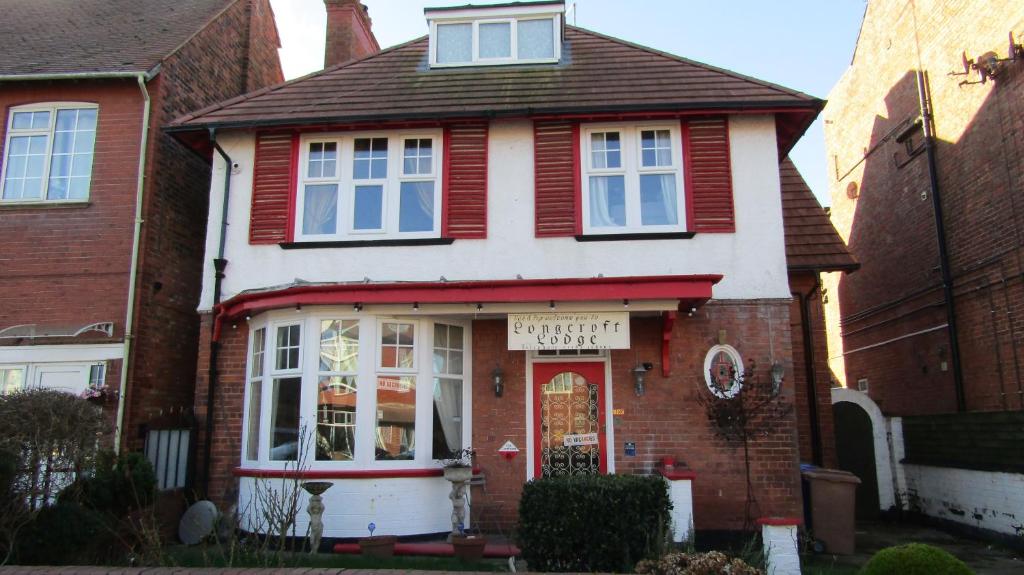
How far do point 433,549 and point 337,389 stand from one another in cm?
241

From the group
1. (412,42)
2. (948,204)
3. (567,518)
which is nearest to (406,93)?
(412,42)

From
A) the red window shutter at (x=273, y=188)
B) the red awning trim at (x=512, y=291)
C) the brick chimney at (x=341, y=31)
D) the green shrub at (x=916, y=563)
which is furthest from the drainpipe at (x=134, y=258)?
the green shrub at (x=916, y=563)

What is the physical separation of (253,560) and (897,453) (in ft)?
36.4

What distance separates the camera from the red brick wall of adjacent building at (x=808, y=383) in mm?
12523

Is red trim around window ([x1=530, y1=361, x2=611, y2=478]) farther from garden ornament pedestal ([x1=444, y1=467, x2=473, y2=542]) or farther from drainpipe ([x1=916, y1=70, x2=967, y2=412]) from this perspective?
drainpipe ([x1=916, y1=70, x2=967, y2=412])

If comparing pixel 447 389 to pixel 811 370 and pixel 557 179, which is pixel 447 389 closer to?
pixel 557 179

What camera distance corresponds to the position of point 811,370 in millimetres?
12648

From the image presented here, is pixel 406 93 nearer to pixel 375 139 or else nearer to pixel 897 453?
pixel 375 139

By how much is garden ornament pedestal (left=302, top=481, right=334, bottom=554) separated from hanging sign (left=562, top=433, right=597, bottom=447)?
3090mm

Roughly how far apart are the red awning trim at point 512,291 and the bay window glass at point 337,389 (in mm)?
463

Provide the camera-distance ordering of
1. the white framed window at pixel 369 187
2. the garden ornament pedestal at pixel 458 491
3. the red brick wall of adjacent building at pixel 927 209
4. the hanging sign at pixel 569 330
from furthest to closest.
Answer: the red brick wall of adjacent building at pixel 927 209 < the white framed window at pixel 369 187 < the hanging sign at pixel 569 330 < the garden ornament pedestal at pixel 458 491

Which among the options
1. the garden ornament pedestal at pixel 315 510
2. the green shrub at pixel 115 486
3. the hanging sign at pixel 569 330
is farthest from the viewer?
the hanging sign at pixel 569 330

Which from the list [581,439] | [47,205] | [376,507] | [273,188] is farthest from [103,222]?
[581,439]

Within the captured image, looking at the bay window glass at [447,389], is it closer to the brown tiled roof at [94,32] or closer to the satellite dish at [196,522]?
the satellite dish at [196,522]
